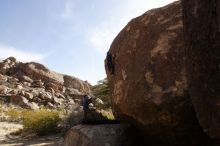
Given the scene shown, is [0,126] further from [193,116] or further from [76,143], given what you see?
[193,116]

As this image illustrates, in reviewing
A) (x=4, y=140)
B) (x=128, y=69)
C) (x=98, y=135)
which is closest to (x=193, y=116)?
(x=128, y=69)

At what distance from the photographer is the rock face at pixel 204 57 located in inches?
123

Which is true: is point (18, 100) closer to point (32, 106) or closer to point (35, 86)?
point (32, 106)

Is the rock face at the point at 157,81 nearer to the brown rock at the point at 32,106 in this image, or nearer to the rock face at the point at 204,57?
the rock face at the point at 204,57

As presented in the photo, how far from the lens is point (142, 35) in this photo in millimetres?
7602

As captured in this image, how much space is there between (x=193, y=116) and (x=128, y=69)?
1776 millimetres

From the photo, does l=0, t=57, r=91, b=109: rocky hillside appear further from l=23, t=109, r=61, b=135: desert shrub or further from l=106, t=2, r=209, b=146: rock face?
l=106, t=2, r=209, b=146: rock face

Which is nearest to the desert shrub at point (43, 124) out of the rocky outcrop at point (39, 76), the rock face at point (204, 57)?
the rock face at point (204, 57)

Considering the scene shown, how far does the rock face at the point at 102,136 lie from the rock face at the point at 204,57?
14.8 feet

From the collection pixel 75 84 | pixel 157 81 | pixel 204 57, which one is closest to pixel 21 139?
pixel 157 81

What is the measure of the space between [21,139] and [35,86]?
24157mm

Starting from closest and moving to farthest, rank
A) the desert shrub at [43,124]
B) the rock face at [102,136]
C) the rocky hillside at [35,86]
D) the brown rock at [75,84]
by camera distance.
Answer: the rock face at [102,136], the desert shrub at [43,124], the rocky hillside at [35,86], the brown rock at [75,84]

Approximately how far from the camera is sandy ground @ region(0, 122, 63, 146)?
1357 centimetres

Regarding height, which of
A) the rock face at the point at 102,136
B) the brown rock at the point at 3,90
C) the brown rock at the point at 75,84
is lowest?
the rock face at the point at 102,136
